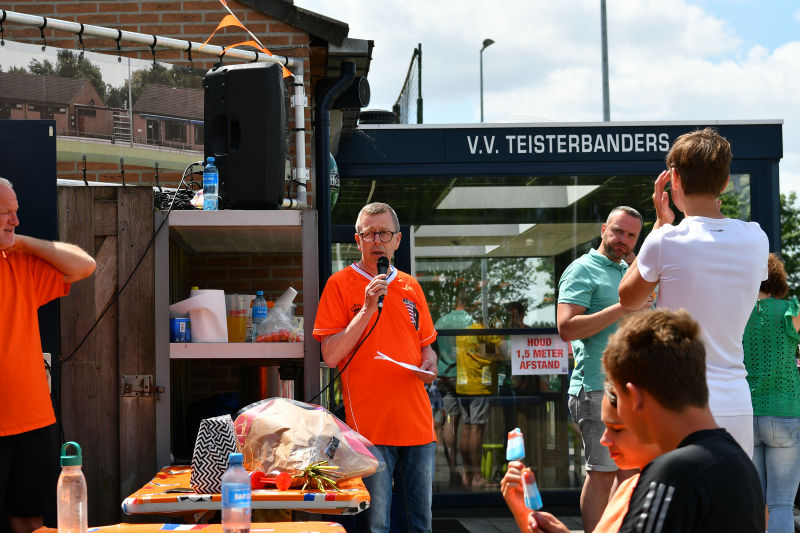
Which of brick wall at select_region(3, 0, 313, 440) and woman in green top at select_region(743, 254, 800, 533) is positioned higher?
brick wall at select_region(3, 0, 313, 440)

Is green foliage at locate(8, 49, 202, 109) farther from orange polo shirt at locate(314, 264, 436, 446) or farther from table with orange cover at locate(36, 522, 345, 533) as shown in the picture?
table with orange cover at locate(36, 522, 345, 533)

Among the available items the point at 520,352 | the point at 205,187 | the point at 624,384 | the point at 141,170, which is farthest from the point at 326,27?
the point at 624,384

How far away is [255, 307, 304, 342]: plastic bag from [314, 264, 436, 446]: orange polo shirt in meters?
0.28

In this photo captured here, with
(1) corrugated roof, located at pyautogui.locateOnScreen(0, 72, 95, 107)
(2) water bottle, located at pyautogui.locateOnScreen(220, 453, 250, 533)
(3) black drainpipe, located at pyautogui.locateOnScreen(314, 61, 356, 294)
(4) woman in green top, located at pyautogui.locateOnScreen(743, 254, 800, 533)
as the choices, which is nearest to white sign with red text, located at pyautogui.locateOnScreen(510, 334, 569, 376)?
(3) black drainpipe, located at pyautogui.locateOnScreen(314, 61, 356, 294)

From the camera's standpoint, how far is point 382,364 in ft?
12.9

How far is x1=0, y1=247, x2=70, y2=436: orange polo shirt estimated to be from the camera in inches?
132

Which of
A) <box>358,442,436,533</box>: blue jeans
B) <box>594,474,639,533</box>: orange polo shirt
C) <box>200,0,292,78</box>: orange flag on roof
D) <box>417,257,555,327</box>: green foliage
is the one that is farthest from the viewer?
<box>417,257,555,327</box>: green foliage

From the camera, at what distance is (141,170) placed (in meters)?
5.36

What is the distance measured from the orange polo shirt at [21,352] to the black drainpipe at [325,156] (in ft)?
8.17

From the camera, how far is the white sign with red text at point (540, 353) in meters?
6.86

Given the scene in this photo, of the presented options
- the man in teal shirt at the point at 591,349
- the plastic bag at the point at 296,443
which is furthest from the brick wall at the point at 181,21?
the plastic bag at the point at 296,443

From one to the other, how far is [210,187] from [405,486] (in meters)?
1.66

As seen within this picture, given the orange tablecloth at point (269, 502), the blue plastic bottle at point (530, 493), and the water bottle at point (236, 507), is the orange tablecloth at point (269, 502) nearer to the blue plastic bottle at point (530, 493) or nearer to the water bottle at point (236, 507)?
the water bottle at point (236, 507)

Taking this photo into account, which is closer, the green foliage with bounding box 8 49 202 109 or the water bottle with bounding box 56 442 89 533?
the water bottle with bounding box 56 442 89 533
